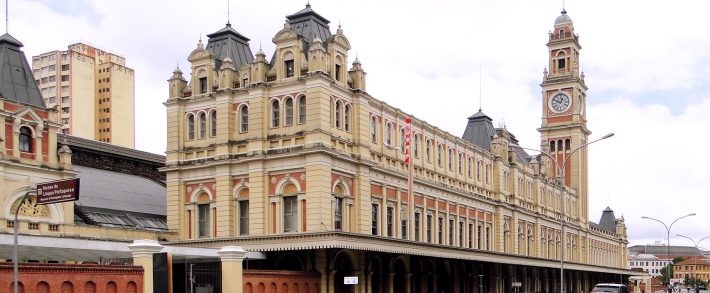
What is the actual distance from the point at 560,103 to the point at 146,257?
2958 inches

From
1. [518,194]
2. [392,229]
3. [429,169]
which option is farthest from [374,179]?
[518,194]

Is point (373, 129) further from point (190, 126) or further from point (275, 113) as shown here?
point (190, 126)

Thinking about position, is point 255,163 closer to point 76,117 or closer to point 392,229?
point 392,229

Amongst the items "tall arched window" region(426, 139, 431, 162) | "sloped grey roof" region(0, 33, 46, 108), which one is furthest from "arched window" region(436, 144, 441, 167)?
"sloped grey roof" region(0, 33, 46, 108)

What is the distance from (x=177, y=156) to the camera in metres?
53.5

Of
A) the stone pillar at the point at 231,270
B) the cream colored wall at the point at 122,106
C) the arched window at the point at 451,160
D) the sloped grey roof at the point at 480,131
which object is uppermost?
the cream colored wall at the point at 122,106

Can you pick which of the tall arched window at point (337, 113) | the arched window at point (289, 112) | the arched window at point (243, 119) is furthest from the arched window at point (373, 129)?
the arched window at point (243, 119)

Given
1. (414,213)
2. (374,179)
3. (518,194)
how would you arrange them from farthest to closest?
(518,194) → (414,213) → (374,179)

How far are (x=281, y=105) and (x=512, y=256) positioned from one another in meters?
26.7

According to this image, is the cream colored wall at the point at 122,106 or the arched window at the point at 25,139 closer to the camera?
the arched window at the point at 25,139

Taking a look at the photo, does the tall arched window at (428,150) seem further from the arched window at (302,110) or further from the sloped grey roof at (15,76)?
the sloped grey roof at (15,76)

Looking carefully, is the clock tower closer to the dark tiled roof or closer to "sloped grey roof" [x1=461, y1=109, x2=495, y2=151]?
"sloped grey roof" [x1=461, y1=109, x2=495, y2=151]

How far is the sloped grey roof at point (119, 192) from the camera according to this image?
56.8 metres

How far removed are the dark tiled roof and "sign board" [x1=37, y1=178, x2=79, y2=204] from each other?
83.9ft
